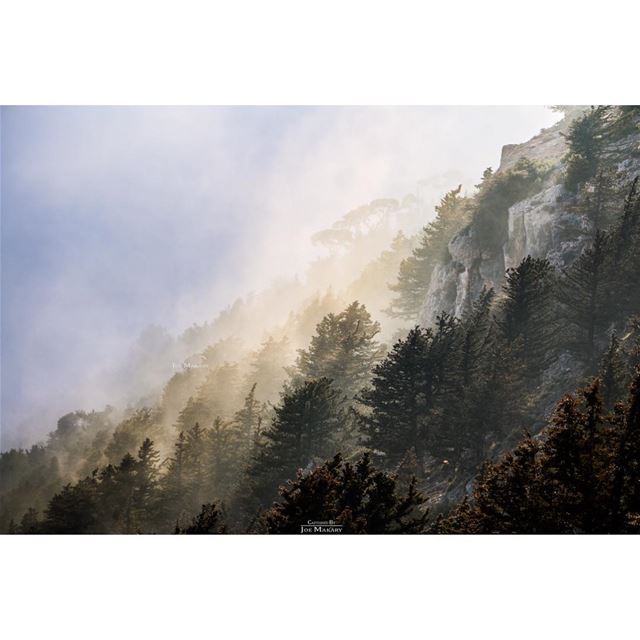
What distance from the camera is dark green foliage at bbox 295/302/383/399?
31.5m

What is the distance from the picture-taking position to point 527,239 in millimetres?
33344

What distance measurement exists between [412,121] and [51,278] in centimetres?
3346

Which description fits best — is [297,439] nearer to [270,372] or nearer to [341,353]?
[341,353]

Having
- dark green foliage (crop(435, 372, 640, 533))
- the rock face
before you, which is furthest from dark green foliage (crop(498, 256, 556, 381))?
dark green foliage (crop(435, 372, 640, 533))

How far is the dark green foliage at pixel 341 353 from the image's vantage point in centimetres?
3145

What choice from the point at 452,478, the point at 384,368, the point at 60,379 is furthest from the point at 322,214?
the point at 60,379

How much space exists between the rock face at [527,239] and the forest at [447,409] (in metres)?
0.19

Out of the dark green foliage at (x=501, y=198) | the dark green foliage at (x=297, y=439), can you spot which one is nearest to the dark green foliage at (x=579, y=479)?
the dark green foliage at (x=297, y=439)

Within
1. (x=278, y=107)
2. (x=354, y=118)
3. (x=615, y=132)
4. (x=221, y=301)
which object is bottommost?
(x=221, y=301)

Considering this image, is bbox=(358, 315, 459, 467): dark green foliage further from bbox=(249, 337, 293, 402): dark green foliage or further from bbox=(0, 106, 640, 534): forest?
bbox=(249, 337, 293, 402): dark green foliage

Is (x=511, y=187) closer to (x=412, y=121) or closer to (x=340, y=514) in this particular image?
(x=412, y=121)

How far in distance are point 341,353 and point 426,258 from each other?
17.5 meters

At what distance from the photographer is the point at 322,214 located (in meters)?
29.8

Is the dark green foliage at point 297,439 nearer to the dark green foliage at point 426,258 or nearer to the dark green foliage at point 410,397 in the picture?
the dark green foliage at point 410,397
